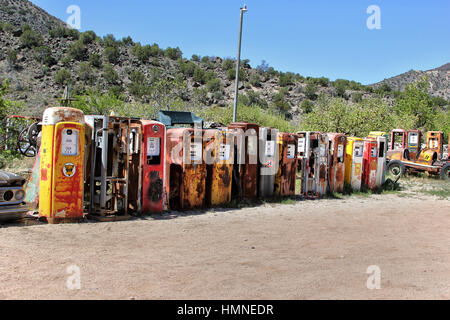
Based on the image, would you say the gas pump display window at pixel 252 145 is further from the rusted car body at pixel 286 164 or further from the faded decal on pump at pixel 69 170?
the faded decal on pump at pixel 69 170

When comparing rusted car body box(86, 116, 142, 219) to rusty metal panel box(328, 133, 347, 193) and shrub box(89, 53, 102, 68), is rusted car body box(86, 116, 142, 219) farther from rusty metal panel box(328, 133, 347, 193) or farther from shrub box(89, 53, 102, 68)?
shrub box(89, 53, 102, 68)

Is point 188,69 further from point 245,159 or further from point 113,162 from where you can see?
point 113,162

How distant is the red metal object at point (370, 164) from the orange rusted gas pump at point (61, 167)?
398 inches

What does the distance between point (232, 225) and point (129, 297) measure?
4193mm

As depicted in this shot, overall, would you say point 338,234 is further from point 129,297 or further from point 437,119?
point 437,119

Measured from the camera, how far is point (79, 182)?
733 cm

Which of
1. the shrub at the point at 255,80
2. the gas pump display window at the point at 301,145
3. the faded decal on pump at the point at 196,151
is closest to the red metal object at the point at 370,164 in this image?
the gas pump display window at the point at 301,145

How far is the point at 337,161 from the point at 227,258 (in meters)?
8.36

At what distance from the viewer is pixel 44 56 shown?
142ft

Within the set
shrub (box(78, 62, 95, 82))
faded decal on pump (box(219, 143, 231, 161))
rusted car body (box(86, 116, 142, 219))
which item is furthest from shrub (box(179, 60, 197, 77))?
rusted car body (box(86, 116, 142, 219))

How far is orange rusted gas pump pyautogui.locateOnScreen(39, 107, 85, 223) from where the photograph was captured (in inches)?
279

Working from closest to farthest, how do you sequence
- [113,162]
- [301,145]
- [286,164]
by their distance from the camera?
[113,162] → [286,164] → [301,145]

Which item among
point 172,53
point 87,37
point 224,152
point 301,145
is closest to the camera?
point 224,152

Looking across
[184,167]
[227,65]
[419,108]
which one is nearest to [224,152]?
[184,167]
